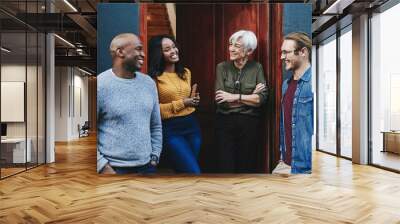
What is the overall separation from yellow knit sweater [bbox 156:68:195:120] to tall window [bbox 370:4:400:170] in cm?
395

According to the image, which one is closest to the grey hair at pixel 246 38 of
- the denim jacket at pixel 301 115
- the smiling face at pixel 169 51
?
the denim jacket at pixel 301 115

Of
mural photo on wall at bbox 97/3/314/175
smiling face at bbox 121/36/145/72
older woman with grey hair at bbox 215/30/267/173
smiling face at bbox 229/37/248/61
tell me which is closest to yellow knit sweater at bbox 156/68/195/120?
mural photo on wall at bbox 97/3/314/175

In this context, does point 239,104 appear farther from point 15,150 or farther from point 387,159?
point 15,150

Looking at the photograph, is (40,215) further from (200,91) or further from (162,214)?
(200,91)

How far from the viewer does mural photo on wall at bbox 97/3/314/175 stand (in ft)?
23.3

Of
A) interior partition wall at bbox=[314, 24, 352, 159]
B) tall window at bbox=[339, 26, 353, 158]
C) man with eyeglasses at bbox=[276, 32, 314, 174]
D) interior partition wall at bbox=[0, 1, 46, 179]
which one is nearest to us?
man with eyeglasses at bbox=[276, 32, 314, 174]

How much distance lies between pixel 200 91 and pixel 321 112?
607 cm

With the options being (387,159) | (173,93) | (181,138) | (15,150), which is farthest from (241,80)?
(15,150)

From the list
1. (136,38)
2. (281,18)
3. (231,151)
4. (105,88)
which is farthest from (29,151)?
(281,18)

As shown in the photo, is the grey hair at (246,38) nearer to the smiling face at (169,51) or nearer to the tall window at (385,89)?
the smiling face at (169,51)

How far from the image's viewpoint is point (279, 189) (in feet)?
19.3

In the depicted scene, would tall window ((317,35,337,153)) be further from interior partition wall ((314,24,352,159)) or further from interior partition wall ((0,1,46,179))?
interior partition wall ((0,1,46,179))

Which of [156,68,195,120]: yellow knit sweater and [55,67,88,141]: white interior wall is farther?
[55,67,88,141]: white interior wall

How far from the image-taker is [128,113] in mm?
7012
